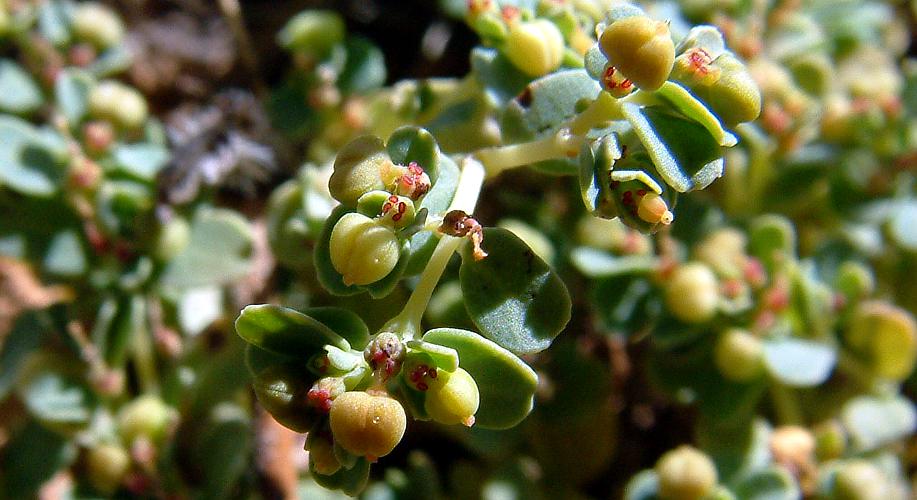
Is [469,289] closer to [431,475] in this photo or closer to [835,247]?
[431,475]

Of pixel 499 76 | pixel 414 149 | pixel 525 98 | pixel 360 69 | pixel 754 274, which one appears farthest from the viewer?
pixel 360 69

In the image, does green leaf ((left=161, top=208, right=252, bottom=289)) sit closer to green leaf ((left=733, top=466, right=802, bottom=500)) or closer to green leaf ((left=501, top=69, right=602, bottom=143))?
green leaf ((left=501, top=69, right=602, bottom=143))

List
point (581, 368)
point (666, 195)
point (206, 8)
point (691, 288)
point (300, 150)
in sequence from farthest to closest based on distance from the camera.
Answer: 1. point (206, 8)
2. point (300, 150)
3. point (581, 368)
4. point (691, 288)
5. point (666, 195)

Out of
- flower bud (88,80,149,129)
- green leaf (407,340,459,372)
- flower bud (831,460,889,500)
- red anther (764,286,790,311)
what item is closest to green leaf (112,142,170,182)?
flower bud (88,80,149,129)

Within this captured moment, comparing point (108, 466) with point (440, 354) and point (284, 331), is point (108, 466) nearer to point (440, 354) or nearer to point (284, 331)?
point (284, 331)

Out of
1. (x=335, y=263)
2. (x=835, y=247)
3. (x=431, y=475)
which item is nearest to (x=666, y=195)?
(x=335, y=263)

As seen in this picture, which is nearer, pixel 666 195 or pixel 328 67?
pixel 666 195

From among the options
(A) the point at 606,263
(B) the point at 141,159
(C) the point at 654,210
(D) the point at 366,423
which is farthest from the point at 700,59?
(B) the point at 141,159
